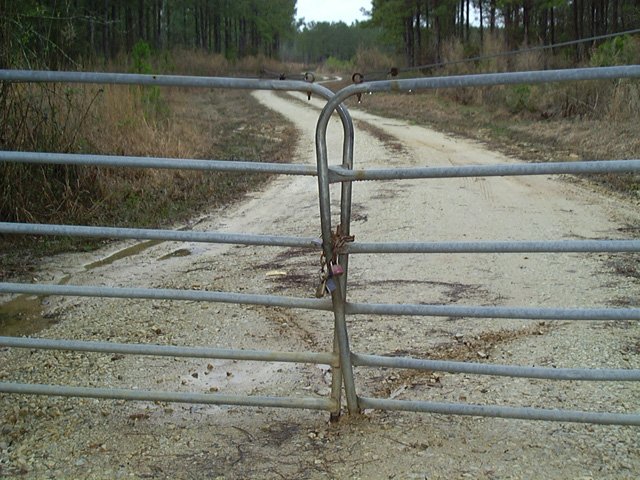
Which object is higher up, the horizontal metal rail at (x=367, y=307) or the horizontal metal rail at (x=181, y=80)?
the horizontal metal rail at (x=181, y=80)

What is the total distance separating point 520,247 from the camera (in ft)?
9.47

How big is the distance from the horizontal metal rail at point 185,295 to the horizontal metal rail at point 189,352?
0.23 meters

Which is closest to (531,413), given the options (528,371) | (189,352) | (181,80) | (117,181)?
(528,371)

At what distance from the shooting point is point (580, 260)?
615 centimetres

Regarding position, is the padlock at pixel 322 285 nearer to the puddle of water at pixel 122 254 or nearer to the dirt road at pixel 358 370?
the dirt road at pixel 358 370

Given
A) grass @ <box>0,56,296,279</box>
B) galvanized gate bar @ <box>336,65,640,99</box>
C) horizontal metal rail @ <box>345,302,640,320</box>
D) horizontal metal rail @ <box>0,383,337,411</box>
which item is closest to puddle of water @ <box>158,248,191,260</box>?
grass @ <box>0,56,296,279</box>

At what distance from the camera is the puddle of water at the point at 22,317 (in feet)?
16.7

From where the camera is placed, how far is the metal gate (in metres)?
2.83

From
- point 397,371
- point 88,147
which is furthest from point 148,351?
point 88,147

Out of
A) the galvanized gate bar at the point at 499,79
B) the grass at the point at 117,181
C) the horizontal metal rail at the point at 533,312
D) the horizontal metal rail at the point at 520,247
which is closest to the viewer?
the galvanized gate bar at the point at 499,79

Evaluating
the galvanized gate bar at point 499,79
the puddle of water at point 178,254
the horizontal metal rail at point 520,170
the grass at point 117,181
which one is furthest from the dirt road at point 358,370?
the galvanized gate bar at point 499,79

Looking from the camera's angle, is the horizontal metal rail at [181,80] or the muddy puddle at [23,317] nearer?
the horizontal metal rail at [181,80]

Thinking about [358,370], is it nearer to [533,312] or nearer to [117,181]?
[533,312]

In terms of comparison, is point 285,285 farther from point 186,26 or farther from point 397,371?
point 186,26
